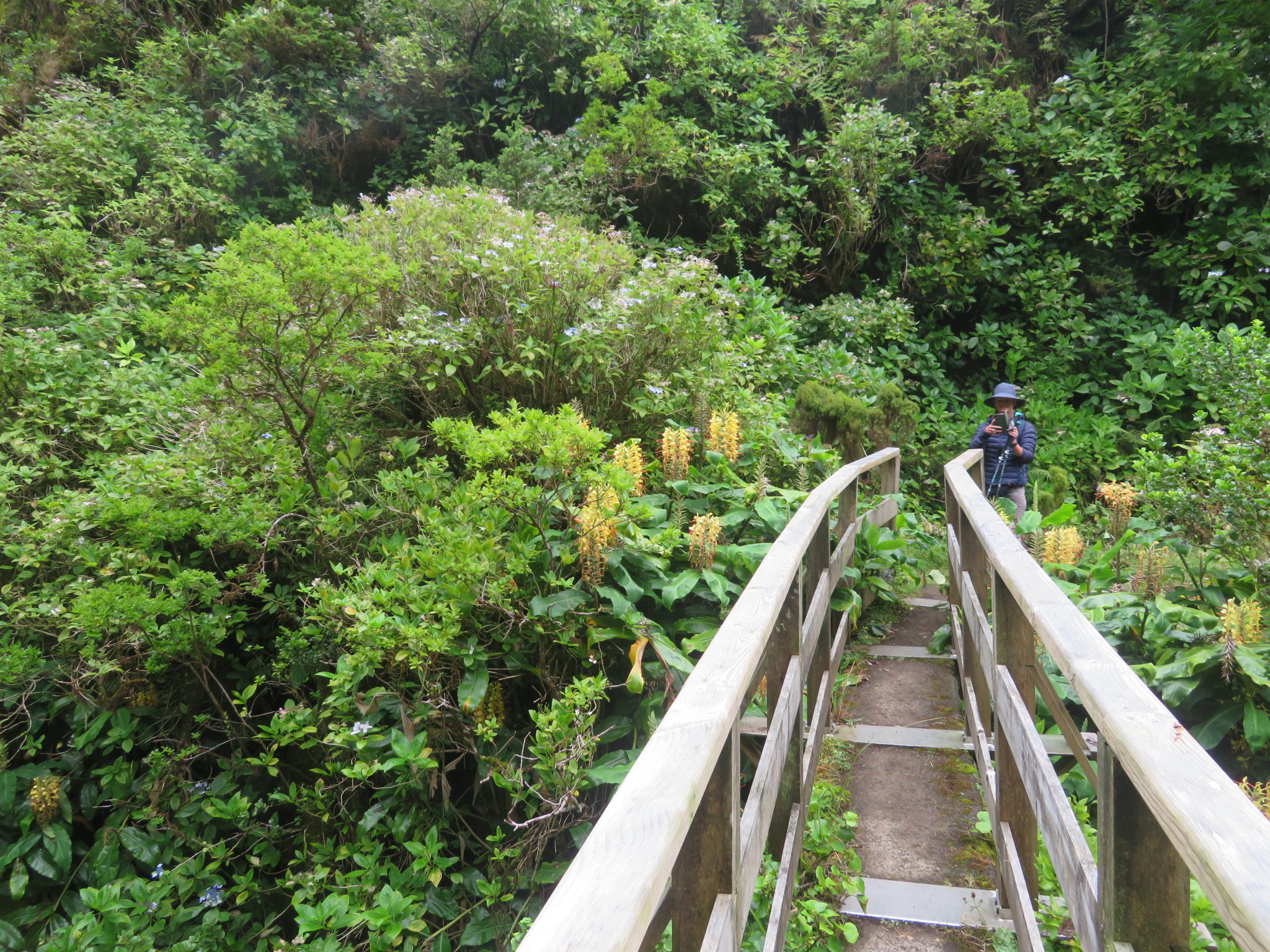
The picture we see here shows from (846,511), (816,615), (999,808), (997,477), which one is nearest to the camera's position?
(999,808)

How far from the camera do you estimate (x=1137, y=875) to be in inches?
41.0

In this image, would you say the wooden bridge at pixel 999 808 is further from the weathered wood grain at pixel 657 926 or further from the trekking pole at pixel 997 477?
the trekking pole at pixel 997 477

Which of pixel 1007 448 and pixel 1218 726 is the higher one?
pixel 1007 448

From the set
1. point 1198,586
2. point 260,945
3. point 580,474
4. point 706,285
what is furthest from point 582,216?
point 260,945

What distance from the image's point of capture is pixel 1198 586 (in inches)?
134

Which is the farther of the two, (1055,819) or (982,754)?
(982,754)

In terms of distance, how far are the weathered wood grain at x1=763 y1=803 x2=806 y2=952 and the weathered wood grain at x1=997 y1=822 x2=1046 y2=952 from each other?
55 cm

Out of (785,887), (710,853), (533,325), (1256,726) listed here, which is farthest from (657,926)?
(533,325)

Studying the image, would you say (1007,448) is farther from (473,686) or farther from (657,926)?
(657,926)

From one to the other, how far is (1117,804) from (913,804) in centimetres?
182

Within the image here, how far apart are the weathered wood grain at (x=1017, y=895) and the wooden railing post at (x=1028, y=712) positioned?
0.02 meters

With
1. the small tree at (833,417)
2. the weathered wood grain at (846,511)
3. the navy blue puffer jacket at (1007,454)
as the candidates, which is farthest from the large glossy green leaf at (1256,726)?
the navy blue puffer jacket at (1007,454)

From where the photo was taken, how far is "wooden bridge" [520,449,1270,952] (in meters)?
0.70

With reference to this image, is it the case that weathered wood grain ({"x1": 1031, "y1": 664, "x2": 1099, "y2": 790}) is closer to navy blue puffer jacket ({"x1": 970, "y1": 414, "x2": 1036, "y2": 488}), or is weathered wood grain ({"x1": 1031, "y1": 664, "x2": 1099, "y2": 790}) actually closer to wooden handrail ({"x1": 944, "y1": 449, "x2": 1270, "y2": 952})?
wooden handrail ({"x1": 944, "y1": 449, "x2": 1270, "y2": 952})
